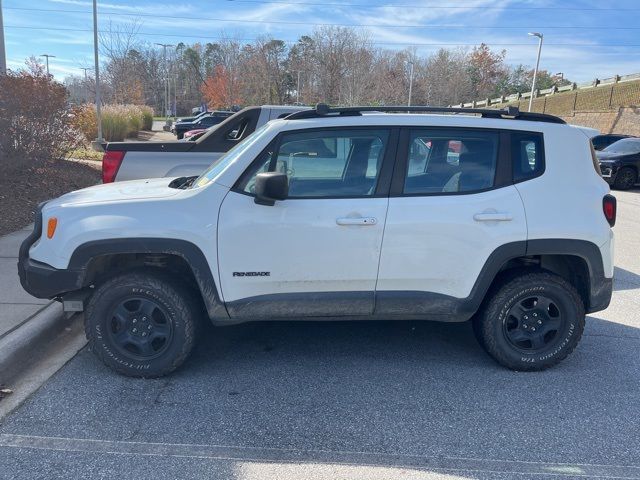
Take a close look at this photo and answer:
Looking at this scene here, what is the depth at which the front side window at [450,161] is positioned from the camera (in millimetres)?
3764

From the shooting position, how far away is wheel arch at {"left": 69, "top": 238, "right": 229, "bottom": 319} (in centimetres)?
354

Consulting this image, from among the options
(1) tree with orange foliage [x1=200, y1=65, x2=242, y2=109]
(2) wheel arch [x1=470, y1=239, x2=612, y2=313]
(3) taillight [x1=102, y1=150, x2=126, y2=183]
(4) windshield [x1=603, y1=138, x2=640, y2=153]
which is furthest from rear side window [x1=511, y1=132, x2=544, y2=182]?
(1) tree with orange foliage [x1=200, y1=65, x2=242, y2=109]

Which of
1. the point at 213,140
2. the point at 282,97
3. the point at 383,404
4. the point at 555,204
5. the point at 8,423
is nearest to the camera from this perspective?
the point at 8,423

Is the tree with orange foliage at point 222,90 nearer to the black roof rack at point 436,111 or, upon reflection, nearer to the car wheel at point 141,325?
the black roof rack at point 436,111

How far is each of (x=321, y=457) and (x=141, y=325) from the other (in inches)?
64.3

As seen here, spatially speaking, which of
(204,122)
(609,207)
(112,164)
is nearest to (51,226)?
(112,164)

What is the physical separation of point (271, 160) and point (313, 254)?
721 mm

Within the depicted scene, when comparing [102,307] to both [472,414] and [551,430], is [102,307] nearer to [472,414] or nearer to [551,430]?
[472,414]

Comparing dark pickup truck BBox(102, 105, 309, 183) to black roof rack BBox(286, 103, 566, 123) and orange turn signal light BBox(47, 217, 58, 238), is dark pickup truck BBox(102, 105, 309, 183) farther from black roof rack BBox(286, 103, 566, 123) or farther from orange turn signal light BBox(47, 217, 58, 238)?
orange turn signal light BBox(47, 217, 58, 238)

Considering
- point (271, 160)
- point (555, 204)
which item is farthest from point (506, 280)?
point (271, 160)

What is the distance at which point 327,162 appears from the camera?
386 centimetres

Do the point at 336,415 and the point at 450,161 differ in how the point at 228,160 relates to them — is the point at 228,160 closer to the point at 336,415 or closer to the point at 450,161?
the point at 450,161

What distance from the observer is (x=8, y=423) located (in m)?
3.21

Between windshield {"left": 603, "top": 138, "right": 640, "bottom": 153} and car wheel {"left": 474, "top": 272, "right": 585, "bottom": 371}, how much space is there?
1557cm
